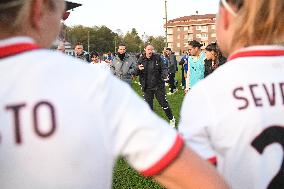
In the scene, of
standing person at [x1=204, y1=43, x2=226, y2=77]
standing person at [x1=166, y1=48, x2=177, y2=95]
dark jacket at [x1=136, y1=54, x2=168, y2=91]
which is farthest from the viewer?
standing person at [x1=166, y1=48, x2=177, y2=95]

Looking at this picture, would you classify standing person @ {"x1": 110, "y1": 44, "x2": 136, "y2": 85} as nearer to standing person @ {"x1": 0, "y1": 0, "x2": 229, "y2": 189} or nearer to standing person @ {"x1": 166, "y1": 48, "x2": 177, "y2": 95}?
standing person @ {"x1": 166, "y1": 48, "x2": 177, "y2": 95}

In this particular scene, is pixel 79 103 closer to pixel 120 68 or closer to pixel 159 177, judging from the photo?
pixel 159 177

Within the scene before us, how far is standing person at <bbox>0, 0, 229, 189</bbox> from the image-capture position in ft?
3.79

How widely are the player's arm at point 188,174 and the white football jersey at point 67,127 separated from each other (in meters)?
0.02

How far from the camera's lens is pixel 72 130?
1161mm

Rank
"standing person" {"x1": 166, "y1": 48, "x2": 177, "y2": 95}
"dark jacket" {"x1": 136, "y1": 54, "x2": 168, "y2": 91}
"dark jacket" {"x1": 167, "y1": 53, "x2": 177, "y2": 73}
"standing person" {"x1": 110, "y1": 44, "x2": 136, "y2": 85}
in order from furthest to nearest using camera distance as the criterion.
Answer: "dark jacket" {"x1": 167, "y1": 53, "x2": 177, "y2": 73} < "standing person" {"x1": 166, "y1": 48, "x2": 177, "y2": 95} < "standing person" {"x1": 110, "y1": 44, "x2": 136, "y2": 85} < "dark jacket" {"x1": 136, "y1": 54, "x2": 168, "y2": 91}

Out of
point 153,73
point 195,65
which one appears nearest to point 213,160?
point 195,65

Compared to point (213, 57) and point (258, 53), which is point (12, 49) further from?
point (213, 57)

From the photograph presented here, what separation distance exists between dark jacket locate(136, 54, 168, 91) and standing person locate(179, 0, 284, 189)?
29.7 ft

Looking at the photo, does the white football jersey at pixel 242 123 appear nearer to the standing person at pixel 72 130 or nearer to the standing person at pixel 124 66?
the standing person at pixel 72 130

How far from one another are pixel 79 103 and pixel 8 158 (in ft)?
0.74

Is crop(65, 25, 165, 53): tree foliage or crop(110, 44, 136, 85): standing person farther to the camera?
crop(65, 25, 165, 53): tree foliage

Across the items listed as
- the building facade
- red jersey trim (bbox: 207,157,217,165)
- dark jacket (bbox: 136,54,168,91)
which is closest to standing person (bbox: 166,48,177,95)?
dark jacket (bbox: 136,54,168,91)

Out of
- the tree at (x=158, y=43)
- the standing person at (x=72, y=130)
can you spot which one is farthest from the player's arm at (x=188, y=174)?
the tree at (x=158, y=43)
